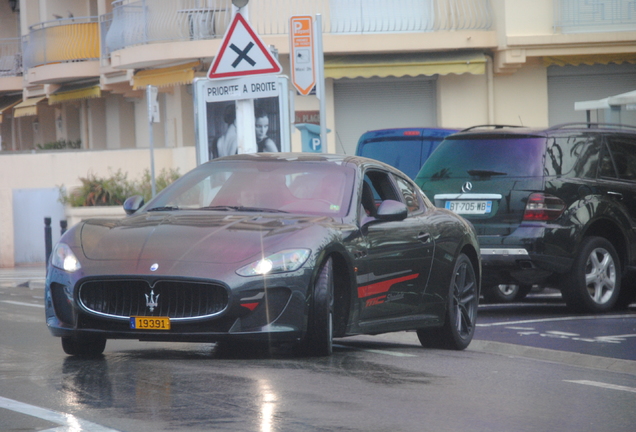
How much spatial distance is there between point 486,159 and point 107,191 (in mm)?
12742

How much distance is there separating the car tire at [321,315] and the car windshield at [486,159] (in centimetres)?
457

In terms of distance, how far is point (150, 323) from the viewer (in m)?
7.00

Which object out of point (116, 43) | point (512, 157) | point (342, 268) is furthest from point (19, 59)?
point (342, 268)

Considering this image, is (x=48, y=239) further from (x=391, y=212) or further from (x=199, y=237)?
(x=199, y=237)

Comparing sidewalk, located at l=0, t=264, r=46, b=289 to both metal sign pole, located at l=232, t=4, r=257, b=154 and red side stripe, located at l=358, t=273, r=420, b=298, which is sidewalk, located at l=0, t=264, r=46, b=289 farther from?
red side stripe, located at l=358, t=273, r=420, b=298

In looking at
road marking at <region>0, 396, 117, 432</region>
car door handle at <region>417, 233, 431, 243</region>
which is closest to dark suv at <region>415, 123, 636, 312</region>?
car door handle at <region>417, 233, 431, 243</region>

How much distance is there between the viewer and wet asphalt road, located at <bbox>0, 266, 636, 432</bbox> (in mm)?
5527

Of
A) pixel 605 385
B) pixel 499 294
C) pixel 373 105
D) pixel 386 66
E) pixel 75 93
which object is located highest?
pixel 75 93

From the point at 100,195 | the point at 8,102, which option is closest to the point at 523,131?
the point at 100,195

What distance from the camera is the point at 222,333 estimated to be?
6.98m

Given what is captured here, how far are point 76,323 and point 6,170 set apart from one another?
18.2 metres

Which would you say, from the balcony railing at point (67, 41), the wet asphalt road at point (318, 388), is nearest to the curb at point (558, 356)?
the wet asphalt road at point (318, 388)

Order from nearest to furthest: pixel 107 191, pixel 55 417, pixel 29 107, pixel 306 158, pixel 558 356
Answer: pixel 55 417, pixel 306 158, pixel 558 356, pixel 107 191, pixel 29 107

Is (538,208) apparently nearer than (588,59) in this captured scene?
Yes
